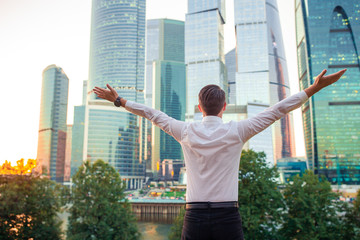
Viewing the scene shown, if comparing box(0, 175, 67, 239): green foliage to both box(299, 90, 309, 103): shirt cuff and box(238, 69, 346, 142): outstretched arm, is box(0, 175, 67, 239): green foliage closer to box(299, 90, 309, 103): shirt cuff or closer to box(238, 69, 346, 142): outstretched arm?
box(238, 69, 346, 142): outstretched arm

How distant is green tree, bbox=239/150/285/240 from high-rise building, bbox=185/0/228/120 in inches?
4342

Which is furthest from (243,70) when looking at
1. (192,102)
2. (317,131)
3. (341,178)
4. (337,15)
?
(341,178)

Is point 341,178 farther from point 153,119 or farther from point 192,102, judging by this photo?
point 153,119

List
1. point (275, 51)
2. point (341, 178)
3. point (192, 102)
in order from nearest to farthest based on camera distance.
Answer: point (341, 178) → point (192, 102) → point (275, 51)

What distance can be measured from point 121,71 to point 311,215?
361 ft

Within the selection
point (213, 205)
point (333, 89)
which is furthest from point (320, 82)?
point (333, 89)

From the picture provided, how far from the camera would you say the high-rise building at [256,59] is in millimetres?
128125

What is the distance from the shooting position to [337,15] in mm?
93000

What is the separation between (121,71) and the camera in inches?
4739

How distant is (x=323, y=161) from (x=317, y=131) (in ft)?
28.6

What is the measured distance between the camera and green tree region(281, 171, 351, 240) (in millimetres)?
18000

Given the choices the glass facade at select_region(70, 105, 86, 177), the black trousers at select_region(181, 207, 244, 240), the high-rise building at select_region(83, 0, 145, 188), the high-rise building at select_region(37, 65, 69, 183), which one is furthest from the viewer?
the high-rise building at select_region(37, 65, 69, 183)

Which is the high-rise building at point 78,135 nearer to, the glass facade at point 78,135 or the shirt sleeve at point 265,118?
the glass facade at point 78,135

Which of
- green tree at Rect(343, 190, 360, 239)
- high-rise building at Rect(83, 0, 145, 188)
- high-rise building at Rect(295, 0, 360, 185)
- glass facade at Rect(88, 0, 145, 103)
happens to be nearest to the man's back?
green tree at Rect(343, 190, 360, 239)
